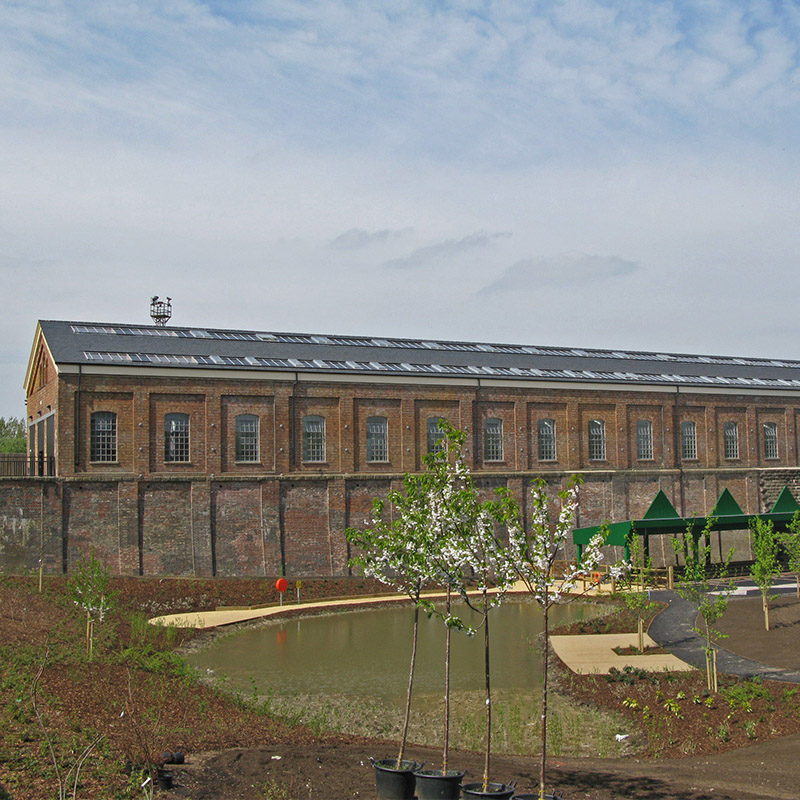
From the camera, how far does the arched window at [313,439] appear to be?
3584cm

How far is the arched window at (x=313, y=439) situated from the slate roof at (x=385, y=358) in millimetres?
2110

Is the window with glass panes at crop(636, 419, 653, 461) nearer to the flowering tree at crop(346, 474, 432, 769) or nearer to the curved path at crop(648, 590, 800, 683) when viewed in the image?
the curved path at crop(648, 590, 800, 683)

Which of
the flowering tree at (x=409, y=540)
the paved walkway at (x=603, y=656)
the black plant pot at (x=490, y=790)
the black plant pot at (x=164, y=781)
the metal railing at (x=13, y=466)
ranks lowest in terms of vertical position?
the paved walkway at (x=603, y=656)

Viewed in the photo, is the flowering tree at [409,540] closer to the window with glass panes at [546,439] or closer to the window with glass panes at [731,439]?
the window with glass panes at [546,439]

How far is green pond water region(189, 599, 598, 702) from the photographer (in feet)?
59.3

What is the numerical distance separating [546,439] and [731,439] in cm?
1164

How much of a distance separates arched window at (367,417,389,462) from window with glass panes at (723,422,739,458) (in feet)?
64.5

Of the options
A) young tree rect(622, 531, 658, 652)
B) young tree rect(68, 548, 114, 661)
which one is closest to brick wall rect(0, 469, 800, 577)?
young tree rect(68, 548, 114, 661)

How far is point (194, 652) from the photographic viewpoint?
A: 21.8 metres

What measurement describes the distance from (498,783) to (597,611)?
752 inches

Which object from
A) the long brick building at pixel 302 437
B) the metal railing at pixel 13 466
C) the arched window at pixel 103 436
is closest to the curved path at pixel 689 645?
the long brick building at pixel 302 437

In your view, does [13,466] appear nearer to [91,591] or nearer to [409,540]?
[91,591]

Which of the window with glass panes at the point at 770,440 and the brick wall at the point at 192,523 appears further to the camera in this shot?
the window with glass panes at the point at 770,440

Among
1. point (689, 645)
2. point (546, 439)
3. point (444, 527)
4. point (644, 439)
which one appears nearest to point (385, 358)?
point (546, 439)
